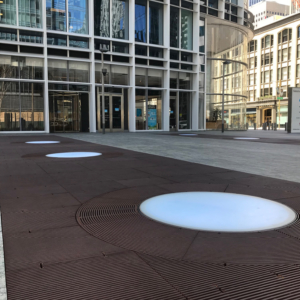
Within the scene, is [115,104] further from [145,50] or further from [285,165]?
[285,165]

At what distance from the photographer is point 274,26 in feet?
256

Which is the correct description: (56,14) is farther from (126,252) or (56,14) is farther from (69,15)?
(126,252)

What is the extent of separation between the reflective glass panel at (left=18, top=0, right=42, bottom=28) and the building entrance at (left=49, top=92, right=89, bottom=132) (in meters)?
5.24

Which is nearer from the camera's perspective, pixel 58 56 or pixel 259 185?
pixel 259 185

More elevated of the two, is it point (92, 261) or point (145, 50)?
point (145, 50)

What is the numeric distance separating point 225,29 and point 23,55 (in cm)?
2131

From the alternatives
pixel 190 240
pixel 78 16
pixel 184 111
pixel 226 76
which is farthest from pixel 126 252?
pixel 226 76

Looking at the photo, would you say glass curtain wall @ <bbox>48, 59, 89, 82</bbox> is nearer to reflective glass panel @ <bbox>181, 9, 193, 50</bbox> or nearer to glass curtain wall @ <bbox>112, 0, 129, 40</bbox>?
glass curtain wall @ <bbox>112, 0, 129, 40</bbox>

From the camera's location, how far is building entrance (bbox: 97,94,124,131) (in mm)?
26922

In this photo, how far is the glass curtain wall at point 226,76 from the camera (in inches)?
1304

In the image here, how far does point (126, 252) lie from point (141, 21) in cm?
2723

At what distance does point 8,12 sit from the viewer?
2298 centimetres

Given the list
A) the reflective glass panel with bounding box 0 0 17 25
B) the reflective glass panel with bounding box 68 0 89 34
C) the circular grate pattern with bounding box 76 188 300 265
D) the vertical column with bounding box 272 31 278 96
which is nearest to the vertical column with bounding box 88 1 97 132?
the reflective glass panel with bounding box 68 0 89 34

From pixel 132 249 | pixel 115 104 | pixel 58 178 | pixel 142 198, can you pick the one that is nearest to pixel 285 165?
pixel 142 198
